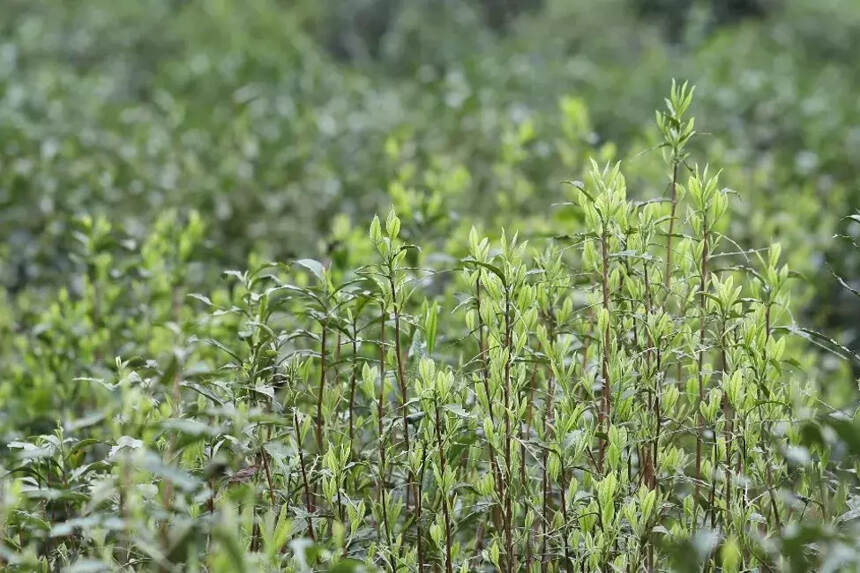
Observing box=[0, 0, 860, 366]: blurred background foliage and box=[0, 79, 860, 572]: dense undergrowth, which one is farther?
box=[0, 0, 860, 366]: blurred background foliage

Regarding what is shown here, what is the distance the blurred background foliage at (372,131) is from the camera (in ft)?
15.3

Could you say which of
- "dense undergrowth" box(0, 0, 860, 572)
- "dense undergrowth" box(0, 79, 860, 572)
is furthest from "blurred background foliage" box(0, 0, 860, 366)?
A: "dense undergrowth" box(0, 79, 860, 572)

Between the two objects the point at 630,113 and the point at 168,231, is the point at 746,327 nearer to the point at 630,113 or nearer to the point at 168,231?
the point at 168,231

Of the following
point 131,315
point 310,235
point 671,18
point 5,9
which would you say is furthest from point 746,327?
point 671,18

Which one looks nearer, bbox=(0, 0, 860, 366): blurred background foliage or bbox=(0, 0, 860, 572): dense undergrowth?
bbox=(0, 0, 860, 572): dense undergrowth

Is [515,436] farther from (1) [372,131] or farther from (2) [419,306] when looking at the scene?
(1) [372,131]

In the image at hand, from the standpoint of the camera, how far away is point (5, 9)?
10328 mm

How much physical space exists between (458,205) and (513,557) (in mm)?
3148

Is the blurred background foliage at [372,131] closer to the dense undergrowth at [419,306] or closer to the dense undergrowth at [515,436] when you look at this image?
the dense undergrowth at [419,306]

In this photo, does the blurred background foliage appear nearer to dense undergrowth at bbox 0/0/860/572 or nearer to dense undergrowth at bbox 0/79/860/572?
dense undergrowth at bbox 0/0/860/572

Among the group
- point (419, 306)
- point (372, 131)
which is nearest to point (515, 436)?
point (419, 306)

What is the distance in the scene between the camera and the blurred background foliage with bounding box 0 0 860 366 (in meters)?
4.68

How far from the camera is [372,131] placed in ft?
20.3

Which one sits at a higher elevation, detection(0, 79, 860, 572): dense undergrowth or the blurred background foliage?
the blurred background foliage
